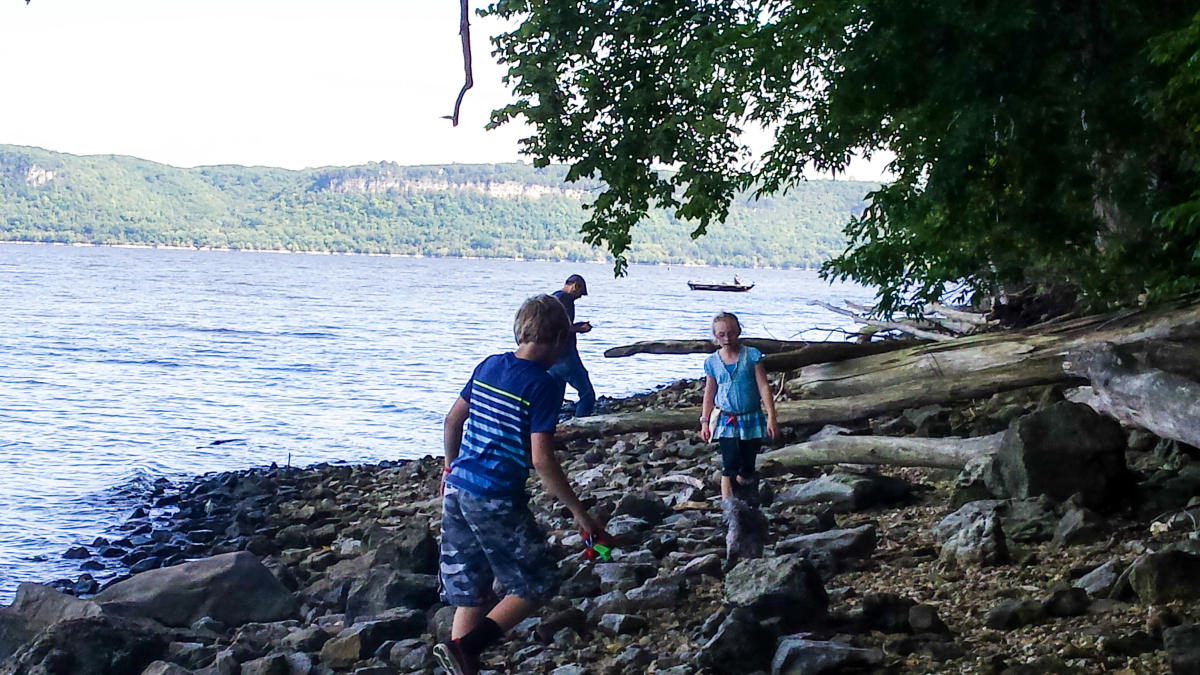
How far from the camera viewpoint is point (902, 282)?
40.9 feet

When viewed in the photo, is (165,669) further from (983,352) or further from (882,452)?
(983,352)

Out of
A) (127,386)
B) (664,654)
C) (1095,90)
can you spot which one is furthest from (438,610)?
(127,386)

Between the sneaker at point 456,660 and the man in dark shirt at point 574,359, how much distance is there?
691 cm

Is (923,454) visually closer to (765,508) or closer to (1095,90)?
(765,508)

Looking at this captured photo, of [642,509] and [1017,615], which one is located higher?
[1017,615]

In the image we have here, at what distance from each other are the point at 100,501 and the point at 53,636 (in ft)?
32.4

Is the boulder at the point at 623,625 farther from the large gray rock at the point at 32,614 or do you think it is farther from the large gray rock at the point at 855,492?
the large gray rock at the point at 32,614

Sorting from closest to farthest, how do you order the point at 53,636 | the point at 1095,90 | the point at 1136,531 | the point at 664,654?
the point at 664,654 → the point at 1136,531 → the point at 53,636 → the point at 1095,90

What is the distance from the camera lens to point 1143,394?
292 inches

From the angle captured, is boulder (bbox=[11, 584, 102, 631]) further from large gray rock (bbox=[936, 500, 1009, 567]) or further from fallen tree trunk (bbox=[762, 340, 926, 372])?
fallen tree trunk (bbox=[762, 340, 926, 372])

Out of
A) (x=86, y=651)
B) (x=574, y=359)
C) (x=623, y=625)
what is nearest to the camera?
(x=623, y=625)

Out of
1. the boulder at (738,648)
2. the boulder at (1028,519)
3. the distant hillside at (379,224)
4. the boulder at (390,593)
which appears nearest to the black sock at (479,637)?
the boulder at (738,648)

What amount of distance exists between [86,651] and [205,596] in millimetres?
1410

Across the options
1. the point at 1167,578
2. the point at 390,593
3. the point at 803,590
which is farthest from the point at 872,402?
the point at 1167,578
